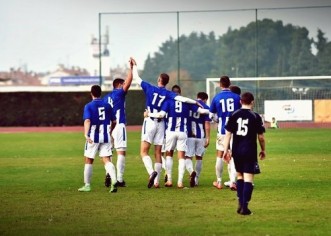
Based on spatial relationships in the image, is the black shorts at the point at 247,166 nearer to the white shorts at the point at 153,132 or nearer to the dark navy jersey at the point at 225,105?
the dark navy jersey at the point at 225,105

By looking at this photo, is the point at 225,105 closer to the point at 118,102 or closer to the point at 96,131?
the point at 118,102

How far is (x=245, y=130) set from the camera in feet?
52.1

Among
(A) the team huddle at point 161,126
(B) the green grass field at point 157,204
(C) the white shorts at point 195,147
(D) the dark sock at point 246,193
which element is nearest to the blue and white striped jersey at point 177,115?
(A) the team huddle at point 161,126

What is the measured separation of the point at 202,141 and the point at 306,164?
6.71 meters

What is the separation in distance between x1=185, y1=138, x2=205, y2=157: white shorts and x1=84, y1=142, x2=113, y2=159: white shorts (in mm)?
1891

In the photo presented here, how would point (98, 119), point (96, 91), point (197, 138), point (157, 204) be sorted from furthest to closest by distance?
1. point (197, 138)
2. point (98, 119)
3. point (96, 91)
4. point (157, 204)

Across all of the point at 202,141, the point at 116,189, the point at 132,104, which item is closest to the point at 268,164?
the point at 202,141

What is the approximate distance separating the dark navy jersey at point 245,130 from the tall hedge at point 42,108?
47564 millimetres

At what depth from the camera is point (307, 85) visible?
2410 inches

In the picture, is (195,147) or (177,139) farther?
(195,147)

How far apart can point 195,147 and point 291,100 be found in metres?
36.7

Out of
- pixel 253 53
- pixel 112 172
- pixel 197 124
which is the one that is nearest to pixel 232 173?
pixel 197 124

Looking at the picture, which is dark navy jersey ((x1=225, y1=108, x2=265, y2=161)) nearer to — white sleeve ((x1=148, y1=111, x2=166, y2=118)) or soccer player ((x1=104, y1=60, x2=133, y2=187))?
white sleeve ((x1=148, y1=111, x2=166, y2=118))

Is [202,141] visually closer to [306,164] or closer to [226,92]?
[226,92]
